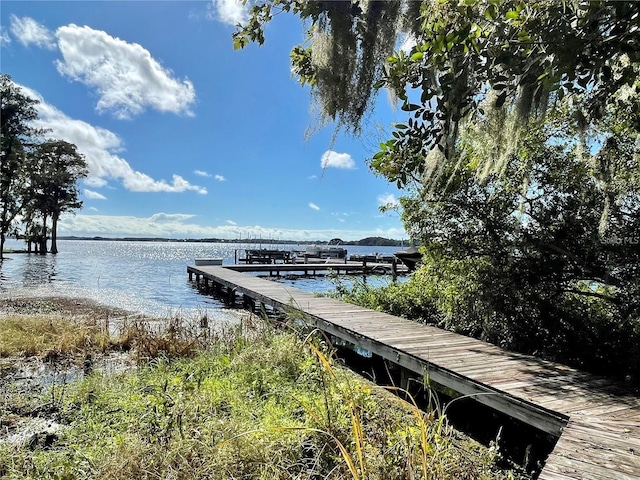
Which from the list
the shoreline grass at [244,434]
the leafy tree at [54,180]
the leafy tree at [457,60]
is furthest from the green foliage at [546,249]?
the leafy tree at [54,180]

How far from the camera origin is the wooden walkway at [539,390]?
6.61 feet

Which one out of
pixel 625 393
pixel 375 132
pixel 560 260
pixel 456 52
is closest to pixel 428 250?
pixel 560 260

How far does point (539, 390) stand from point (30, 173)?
3750 centimetres

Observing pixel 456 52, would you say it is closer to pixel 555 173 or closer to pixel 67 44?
pixel 555 173

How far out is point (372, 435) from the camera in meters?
2.36

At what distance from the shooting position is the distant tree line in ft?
70.0

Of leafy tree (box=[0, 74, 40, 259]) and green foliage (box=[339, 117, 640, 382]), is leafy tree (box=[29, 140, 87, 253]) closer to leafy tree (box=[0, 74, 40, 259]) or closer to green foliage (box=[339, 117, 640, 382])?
leafy tree (box=[0, 74, 40, 259])

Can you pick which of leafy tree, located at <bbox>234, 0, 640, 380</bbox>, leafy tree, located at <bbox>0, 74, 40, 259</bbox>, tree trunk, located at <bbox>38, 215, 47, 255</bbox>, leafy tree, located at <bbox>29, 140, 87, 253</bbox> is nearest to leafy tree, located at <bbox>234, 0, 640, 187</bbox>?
leafy tree, located at <bbox>234, 0, 640, 380</bbox>

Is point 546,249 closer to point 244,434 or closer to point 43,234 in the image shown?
point 244,434

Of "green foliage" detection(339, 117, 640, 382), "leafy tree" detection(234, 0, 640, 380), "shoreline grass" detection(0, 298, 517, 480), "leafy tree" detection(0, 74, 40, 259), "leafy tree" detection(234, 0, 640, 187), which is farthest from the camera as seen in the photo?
"leafy tree" detection(0, 74, 40, 259)

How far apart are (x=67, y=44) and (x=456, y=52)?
873 centimetres

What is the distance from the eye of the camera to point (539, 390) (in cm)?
303

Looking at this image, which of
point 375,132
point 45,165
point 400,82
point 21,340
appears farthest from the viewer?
point 45,165

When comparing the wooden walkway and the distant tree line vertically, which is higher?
the distant tree line
